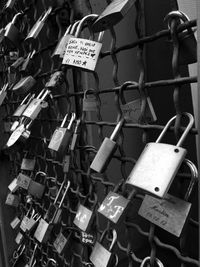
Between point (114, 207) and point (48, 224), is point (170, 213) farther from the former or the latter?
point (48, 224)

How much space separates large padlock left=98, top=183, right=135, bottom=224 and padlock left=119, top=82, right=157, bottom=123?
0.13 m

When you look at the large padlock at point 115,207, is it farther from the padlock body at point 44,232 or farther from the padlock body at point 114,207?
the padlock body at point 44,232

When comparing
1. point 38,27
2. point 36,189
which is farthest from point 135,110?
point 36,189

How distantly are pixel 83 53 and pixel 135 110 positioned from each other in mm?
135

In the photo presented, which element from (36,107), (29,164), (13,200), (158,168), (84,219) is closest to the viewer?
(158,168)

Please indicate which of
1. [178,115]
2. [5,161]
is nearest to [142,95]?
[178,115]

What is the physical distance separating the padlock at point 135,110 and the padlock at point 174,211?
13cm

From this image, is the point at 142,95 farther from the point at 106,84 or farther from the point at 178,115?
the point at 106,84

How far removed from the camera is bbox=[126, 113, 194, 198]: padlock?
1.09ft

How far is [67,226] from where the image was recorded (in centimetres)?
80

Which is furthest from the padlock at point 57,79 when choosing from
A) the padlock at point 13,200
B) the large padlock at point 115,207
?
the padlock at point 13,200

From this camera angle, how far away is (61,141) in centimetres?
61

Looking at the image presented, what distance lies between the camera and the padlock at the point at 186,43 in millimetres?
374

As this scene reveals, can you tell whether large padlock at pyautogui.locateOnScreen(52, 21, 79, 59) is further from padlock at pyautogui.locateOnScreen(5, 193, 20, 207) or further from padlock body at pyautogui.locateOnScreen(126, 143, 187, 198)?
padlock at pyautogui.locateOnScreen(5, 193, 20, 207)
